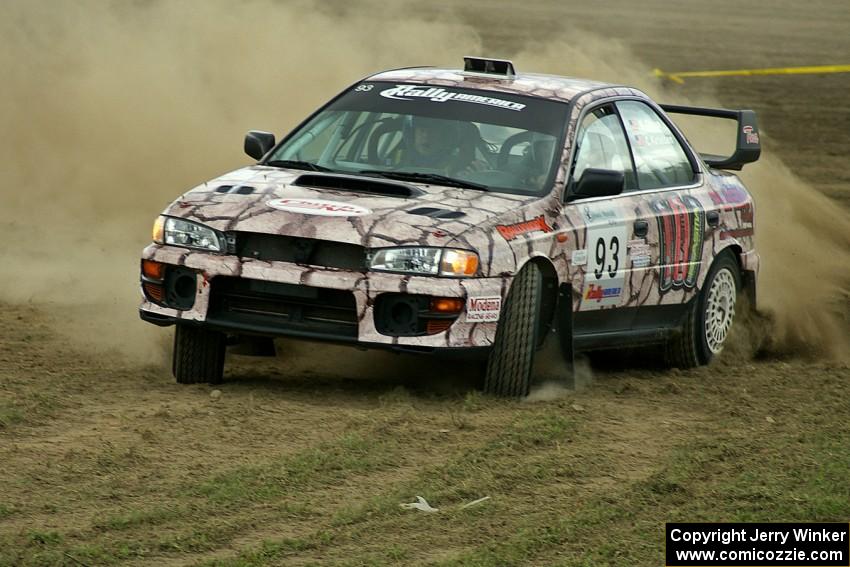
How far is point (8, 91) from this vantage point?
1695 cm

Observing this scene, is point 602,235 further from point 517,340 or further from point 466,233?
point 466,233

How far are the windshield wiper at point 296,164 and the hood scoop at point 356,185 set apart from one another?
0.41 meters

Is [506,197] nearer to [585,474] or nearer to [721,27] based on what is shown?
[585,474]

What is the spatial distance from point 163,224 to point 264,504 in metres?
2.32

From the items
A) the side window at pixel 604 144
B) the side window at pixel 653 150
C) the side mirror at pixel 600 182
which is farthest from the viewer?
the side window at pixel 653 150

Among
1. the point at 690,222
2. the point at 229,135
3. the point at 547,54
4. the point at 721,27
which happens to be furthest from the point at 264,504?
the point at 721,27

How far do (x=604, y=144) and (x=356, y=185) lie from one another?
161 cm

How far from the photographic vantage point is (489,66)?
379 inches

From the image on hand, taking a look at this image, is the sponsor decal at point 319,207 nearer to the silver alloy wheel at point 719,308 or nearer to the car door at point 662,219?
the car door at point 662,219

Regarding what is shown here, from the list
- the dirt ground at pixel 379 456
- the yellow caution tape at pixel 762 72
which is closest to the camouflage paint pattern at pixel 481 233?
the dirt ground at pixel 379 456

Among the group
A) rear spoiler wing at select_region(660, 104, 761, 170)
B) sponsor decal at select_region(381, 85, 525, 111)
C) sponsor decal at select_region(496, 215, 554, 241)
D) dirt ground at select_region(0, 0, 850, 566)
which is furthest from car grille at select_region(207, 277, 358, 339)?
rear spoiler wing at select_region(660, 104, 761, 170)

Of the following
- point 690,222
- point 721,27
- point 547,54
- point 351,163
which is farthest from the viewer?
point 721,27

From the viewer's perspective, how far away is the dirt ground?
5.80m

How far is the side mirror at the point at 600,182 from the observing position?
Result: 8445mm
